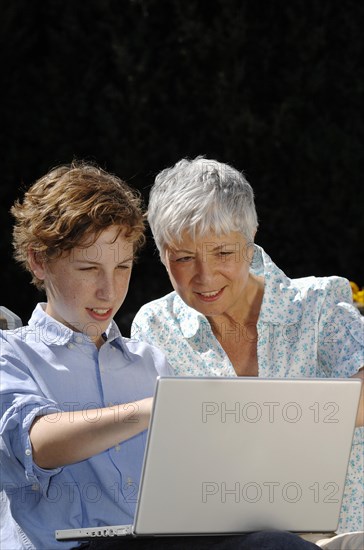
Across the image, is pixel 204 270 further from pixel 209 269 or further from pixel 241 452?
pixel 241 452

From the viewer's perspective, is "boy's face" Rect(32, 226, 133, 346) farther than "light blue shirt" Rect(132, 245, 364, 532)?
No

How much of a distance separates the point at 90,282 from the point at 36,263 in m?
0.15

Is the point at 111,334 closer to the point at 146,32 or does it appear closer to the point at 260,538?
the point at 260,538

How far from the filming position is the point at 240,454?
5.60 feet

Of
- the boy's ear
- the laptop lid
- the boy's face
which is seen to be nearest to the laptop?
the laptop lid

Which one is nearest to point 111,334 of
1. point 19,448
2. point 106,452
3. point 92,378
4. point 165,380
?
point 92,378

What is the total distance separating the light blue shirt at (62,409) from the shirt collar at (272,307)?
1.45 ft

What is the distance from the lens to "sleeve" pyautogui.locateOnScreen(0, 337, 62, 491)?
179 cm

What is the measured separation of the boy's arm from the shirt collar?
0.89 metres

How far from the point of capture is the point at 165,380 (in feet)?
5.32

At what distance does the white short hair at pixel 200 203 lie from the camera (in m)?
2.43

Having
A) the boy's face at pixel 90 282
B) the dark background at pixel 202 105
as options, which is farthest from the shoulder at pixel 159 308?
the dark background at pixel 202 105

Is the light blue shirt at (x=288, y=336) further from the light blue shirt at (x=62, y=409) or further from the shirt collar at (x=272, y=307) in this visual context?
the light blue shirt at (x=62, y=409)

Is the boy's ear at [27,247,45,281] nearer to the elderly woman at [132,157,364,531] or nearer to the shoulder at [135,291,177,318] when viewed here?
the elderly woman at [132,157,364,531]
